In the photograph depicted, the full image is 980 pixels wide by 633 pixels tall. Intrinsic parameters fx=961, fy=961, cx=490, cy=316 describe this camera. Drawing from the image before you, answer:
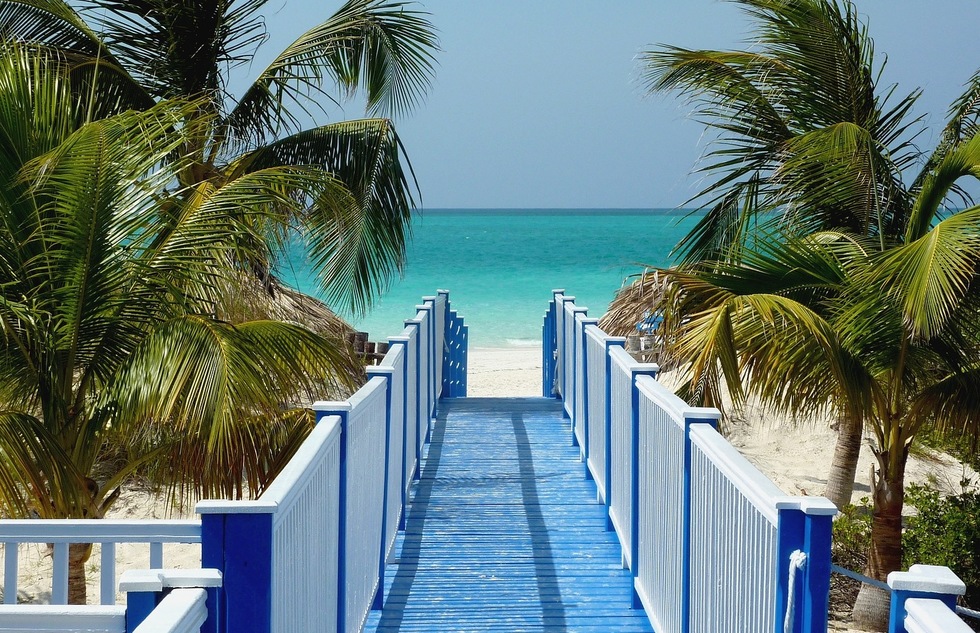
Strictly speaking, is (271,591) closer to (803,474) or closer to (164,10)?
(164,10)

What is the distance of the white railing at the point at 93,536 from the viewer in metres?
3.70

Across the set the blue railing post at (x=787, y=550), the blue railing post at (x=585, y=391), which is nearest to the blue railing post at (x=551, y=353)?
the blue railing post at (x=585, y=391)

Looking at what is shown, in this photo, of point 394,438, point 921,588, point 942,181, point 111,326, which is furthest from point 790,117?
point 921,588

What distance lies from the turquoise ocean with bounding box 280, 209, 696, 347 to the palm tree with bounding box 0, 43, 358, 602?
12.0 ft

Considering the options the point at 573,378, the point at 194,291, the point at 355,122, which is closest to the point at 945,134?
the point at 573,378

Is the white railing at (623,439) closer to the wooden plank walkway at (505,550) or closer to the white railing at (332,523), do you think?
the wooden plank walkway at (505,550)

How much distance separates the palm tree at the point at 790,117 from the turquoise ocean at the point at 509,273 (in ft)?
2.52

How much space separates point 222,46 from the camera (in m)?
10.4

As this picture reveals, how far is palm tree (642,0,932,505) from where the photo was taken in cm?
848

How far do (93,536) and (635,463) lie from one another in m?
3.06

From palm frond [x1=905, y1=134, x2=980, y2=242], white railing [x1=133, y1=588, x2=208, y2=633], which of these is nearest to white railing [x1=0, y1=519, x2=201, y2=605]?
white railing [x1=133, y1=588, x2=208, y2=633]

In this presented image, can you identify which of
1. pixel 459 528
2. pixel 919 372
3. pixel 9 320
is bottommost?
pixel 459 528

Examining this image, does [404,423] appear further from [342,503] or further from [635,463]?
[342,503]

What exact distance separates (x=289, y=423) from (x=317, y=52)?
5126 mm
